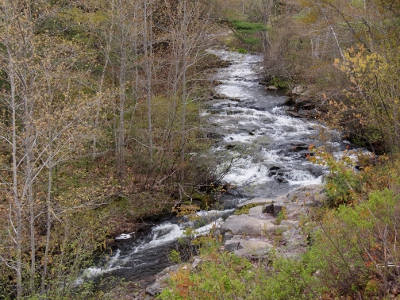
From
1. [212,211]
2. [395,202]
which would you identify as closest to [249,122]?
[212,211]

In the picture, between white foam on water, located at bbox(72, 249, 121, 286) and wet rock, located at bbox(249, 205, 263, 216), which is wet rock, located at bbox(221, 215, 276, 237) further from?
white foam on water, located at bbox(72, 249, 121, 286)

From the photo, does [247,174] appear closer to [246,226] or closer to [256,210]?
[256,210]

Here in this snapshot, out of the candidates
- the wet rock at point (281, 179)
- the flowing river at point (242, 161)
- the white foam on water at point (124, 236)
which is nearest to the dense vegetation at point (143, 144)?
the white foam on water at point (124, 236)

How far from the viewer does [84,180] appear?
37.7 ft

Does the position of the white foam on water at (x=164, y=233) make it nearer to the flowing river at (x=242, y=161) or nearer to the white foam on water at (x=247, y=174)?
the flowing river at (x=242, y=161)

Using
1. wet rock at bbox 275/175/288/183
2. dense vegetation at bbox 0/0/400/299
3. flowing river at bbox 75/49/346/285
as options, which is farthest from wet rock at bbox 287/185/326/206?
wet rock at bbox 275/175/288/183

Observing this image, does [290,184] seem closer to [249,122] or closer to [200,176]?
Result: [200,176]

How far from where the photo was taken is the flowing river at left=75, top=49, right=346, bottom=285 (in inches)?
380

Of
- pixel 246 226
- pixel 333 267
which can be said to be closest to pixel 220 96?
pixel 246 226

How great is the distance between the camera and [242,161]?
15.1 meters

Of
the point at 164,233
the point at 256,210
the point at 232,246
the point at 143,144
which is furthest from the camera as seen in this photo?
the point at 143,144

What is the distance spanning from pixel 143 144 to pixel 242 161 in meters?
4.78

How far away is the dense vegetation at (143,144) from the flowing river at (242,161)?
2.58 feet

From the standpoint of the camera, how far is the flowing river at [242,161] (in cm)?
966
